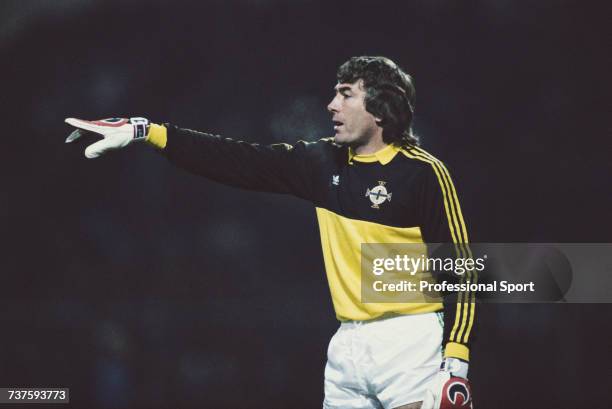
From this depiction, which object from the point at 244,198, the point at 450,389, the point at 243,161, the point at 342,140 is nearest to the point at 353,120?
the point at 342,140

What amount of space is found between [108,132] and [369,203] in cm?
102

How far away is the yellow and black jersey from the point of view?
2908 mm

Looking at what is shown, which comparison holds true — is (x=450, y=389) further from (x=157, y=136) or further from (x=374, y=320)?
(x=157, y=136)

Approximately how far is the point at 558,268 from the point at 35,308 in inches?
130

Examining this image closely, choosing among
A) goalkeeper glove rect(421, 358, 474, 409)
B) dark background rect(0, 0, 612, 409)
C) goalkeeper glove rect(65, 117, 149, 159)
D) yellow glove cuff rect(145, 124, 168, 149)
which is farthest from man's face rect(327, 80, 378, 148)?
dark background rect(0, 0, 612, 409)

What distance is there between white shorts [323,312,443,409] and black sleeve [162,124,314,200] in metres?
0.62

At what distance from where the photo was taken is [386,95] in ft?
10.4

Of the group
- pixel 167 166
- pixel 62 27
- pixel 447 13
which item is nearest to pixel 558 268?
pixel 447 13

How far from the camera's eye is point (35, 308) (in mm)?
5121

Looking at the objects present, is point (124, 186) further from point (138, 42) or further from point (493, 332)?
point (493, 332)

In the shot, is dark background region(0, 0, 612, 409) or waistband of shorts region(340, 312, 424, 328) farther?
dark background region(0, 0, 612, 409)

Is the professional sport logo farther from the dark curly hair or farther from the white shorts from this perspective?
the white shorts

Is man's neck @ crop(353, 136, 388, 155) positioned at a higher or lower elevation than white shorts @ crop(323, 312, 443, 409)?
higher

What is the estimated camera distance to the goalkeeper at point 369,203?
2879 mm
